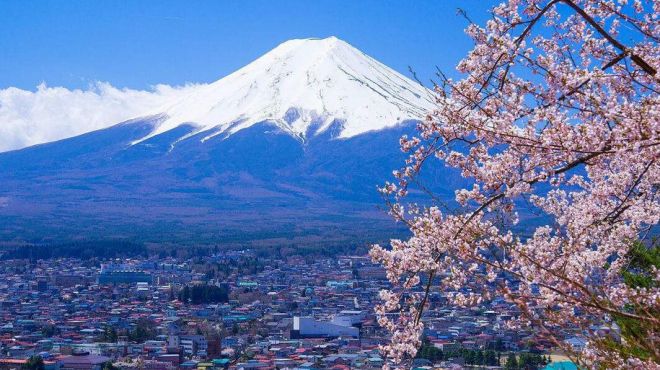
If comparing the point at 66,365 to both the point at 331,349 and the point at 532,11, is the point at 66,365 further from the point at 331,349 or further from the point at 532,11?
the point at 532,11

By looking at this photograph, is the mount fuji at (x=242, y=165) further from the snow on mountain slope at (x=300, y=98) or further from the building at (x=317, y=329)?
the building at (x=317, y=329)

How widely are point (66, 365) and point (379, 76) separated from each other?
290ft

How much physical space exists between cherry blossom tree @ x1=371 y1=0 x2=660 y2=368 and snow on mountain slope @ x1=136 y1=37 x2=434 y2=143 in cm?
9856

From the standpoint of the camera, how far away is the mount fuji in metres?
64.6

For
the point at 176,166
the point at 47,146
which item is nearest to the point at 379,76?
the point at 176,166

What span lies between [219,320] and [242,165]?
233ft

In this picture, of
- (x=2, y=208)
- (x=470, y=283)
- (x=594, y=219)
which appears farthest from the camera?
(x=2, y=208)

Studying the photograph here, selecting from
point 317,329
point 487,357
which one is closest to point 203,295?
point 317,329

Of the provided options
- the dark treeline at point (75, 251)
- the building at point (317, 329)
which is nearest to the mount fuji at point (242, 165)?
the dark treeline at point (75, 251)

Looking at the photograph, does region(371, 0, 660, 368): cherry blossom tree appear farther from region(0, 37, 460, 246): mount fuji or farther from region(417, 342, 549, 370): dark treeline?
region(0, 37, 460, 246): mount fuji

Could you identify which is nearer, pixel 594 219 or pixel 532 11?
pixel 532 11

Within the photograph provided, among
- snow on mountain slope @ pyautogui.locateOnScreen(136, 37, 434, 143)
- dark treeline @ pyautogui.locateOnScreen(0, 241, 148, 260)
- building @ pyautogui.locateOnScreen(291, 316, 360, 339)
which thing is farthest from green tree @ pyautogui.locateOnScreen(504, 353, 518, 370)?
snow on mountain slope @ pyautogui.locateOnScreen(136, 37, 434, 143)

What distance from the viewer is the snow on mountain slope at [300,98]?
10912cm

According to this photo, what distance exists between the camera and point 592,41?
354cm
